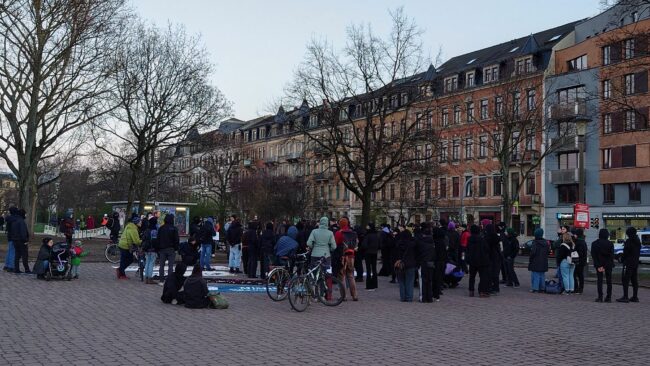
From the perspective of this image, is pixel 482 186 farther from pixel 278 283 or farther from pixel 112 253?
pixel 278 283

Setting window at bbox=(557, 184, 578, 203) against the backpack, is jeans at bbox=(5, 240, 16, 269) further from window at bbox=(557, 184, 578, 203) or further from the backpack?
window at bbox=(557, 184, 578, 203)

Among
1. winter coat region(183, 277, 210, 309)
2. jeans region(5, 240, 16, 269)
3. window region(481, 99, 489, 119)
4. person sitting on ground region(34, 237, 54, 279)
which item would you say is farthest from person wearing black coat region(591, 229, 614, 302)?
window region(481, 99, 489, 119)

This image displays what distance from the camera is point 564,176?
2231 inches

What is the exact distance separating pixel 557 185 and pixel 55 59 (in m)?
41.2

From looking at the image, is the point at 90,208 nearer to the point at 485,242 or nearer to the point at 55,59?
the point at 55,59

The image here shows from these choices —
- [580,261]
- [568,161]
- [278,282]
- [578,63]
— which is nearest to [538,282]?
[580,261]

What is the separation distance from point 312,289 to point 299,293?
1.79 feet

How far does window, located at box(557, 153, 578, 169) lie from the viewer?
185 ft

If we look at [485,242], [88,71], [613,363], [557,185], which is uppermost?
[88,71]

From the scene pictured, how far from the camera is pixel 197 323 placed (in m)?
11.9

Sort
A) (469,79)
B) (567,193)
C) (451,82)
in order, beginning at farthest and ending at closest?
(451,82) → (469,79) → (567,193)

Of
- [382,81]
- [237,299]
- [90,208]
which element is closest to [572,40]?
[382,81]

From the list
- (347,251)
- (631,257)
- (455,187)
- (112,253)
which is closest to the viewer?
(347,251)

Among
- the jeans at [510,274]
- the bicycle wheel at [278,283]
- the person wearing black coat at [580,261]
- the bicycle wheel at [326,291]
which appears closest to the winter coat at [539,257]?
the person wearing black coat at [580,261]
